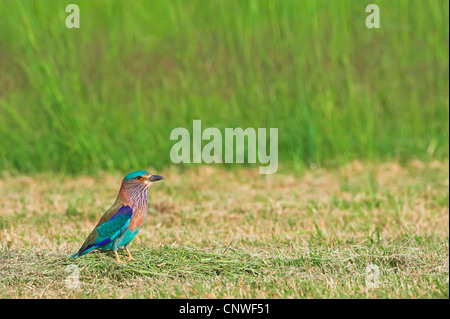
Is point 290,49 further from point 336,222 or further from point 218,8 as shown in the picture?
point 336,222

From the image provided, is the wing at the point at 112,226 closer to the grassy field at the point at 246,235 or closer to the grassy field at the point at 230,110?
the grassy field at the point at 246,235

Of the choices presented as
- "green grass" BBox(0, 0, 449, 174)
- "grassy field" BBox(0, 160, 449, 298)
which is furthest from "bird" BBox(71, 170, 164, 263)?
"green grass" BBox(0, 0, 449, 174)

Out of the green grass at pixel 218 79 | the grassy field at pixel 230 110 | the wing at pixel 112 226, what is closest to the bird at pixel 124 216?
the wing at pixel 112 226

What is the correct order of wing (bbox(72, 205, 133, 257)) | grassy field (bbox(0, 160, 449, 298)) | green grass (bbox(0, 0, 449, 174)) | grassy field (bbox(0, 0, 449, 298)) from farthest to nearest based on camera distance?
green grass (bbox(0, 0, 449, 174)) < grassy field (bbox(0, 0, 449, 298)) < grassy field (bbox(0, 160, 449, 298)) < wing (bbox(72, 205, 133, 257))

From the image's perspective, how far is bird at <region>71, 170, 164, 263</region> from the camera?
416cm

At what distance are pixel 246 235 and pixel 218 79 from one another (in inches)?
157

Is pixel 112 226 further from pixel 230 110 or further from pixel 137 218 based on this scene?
pixel 230 110

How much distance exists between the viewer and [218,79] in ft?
31.6

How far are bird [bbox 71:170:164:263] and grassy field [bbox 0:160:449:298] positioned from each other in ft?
0.82

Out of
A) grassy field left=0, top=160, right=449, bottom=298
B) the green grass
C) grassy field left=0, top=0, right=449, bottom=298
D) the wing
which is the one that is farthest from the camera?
the green grass

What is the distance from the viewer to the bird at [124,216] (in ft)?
13.7

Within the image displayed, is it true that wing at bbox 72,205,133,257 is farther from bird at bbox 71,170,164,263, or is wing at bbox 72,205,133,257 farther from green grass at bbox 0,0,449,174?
green grass at bbox 0,0,449,174

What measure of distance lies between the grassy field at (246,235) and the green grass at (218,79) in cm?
50

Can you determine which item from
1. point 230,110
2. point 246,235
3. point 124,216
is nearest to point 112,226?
point 124,216
